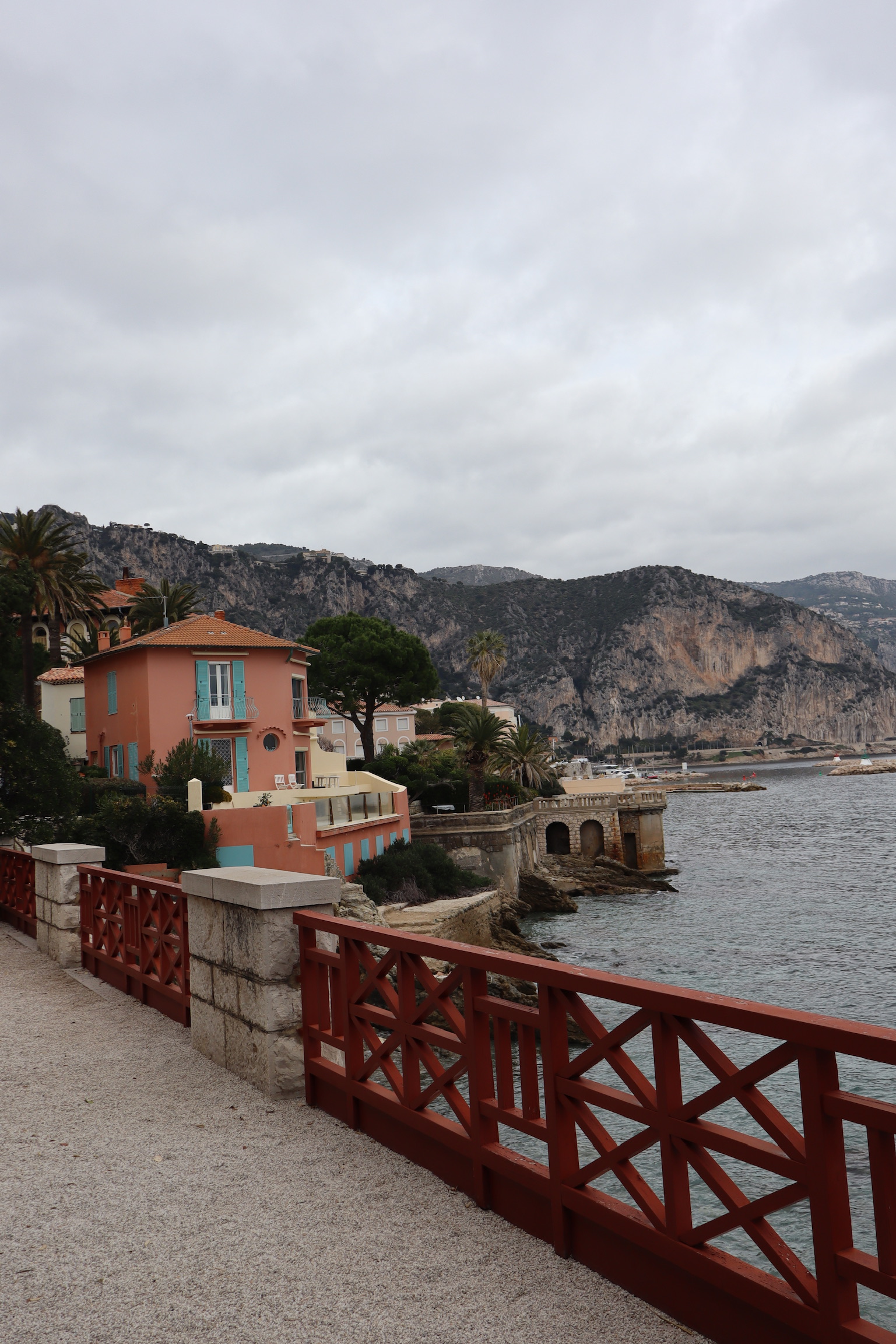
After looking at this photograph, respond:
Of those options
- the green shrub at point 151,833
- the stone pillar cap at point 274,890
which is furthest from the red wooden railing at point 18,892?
the green shrub at point 151,833

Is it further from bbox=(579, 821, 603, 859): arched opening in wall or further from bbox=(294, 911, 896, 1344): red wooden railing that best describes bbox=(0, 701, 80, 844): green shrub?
bbox=(579, 821, 603, 859): arched opening in wall

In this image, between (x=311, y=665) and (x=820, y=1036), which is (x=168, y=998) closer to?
(x=820, y=1036)

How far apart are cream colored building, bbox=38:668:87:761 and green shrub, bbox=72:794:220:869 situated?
14468mm

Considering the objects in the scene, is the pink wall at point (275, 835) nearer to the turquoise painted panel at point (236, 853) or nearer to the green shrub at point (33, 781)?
the turquoise painted panel at point (236, 853)

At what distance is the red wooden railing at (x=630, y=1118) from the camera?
9.60ft

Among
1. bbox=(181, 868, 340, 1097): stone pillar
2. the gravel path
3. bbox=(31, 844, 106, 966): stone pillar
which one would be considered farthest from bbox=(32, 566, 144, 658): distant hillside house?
the gravel path

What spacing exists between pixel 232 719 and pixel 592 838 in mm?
27785

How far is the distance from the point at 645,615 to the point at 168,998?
194172 mm

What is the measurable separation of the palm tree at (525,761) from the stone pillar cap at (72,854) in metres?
44.2

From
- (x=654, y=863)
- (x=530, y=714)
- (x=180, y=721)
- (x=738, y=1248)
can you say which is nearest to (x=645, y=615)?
(x=530, y=714)

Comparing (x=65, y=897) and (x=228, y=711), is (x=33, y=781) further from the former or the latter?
(x=228, y=711)

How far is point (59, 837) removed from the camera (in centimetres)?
2375

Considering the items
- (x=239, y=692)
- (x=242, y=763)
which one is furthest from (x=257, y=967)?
(x=239, y=692)

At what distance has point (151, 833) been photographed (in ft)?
96.9
